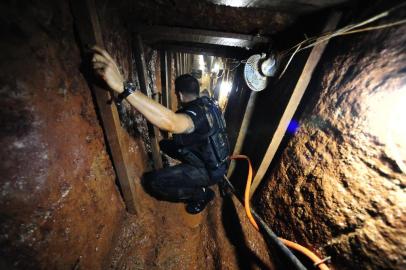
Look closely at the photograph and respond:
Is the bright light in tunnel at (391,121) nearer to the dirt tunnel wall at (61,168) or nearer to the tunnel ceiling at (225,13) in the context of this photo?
the tunnel ceiling at (225,13)

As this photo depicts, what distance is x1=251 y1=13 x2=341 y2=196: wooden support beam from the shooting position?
76.0 inches

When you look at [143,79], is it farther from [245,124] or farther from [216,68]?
[216,68]

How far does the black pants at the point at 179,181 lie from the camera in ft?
10.8

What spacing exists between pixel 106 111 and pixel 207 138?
5.12 feet

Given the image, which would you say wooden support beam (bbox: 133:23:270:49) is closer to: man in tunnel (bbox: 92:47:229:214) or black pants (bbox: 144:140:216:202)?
man in tunnel (bbox: 92:47:229:214)

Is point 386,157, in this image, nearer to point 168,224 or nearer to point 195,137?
point 195,137

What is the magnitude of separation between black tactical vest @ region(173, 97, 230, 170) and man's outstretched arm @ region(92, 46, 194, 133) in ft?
1.58

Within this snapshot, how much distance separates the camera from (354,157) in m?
1.60

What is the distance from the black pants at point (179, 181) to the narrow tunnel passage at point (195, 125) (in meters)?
0.26

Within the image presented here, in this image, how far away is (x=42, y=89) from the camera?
1345mm

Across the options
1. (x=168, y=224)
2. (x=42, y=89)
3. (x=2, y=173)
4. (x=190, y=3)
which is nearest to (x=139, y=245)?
(x=168, y=224)

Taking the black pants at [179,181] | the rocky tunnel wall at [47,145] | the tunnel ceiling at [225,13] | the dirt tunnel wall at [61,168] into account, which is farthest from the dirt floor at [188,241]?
the tunnel ceiling at [225,13]

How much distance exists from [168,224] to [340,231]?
2491 millimetres

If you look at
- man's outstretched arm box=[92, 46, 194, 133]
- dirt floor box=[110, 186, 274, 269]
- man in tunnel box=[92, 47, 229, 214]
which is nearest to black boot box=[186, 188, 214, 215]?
man in tunnel box=[92, 47, 229, 214]
